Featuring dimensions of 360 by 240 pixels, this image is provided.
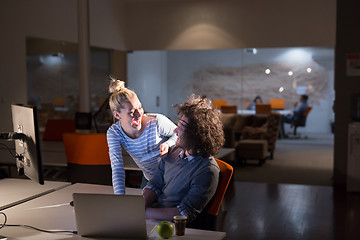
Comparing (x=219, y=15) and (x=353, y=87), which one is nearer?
(x=353, y=87)

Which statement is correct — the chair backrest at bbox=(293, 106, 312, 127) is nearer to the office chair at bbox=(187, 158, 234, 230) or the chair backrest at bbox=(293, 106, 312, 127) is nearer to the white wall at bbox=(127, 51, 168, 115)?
the white wall at bbox=(127, 51, 168, 115)

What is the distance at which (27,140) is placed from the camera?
260 cm

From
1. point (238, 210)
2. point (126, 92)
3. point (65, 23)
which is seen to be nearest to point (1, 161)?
point (126, 92)

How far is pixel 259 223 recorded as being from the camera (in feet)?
16.9

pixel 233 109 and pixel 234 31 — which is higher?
pixel 234 31

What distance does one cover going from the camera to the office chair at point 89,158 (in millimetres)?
4148

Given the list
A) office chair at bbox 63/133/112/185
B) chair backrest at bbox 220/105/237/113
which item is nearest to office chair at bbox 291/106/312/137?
chair backrest at bbox 220/105/237/113

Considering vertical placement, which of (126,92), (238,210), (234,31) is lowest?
(238,210)

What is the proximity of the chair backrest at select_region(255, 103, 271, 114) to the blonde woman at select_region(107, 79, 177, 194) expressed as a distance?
20.1 feet

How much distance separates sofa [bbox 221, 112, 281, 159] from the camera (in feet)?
31.1

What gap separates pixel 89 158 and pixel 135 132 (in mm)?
1085

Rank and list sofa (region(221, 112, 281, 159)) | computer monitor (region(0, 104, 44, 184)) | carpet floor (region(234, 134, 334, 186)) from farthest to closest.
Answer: sofa (region(221, 112, 281, 159)) → carpet floor (region(234, 134, 334, 186)) → computer monitor (region(0, 104, 44, 184))

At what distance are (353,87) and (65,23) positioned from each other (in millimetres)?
5113

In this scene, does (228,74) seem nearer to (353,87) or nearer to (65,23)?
(353,87)
